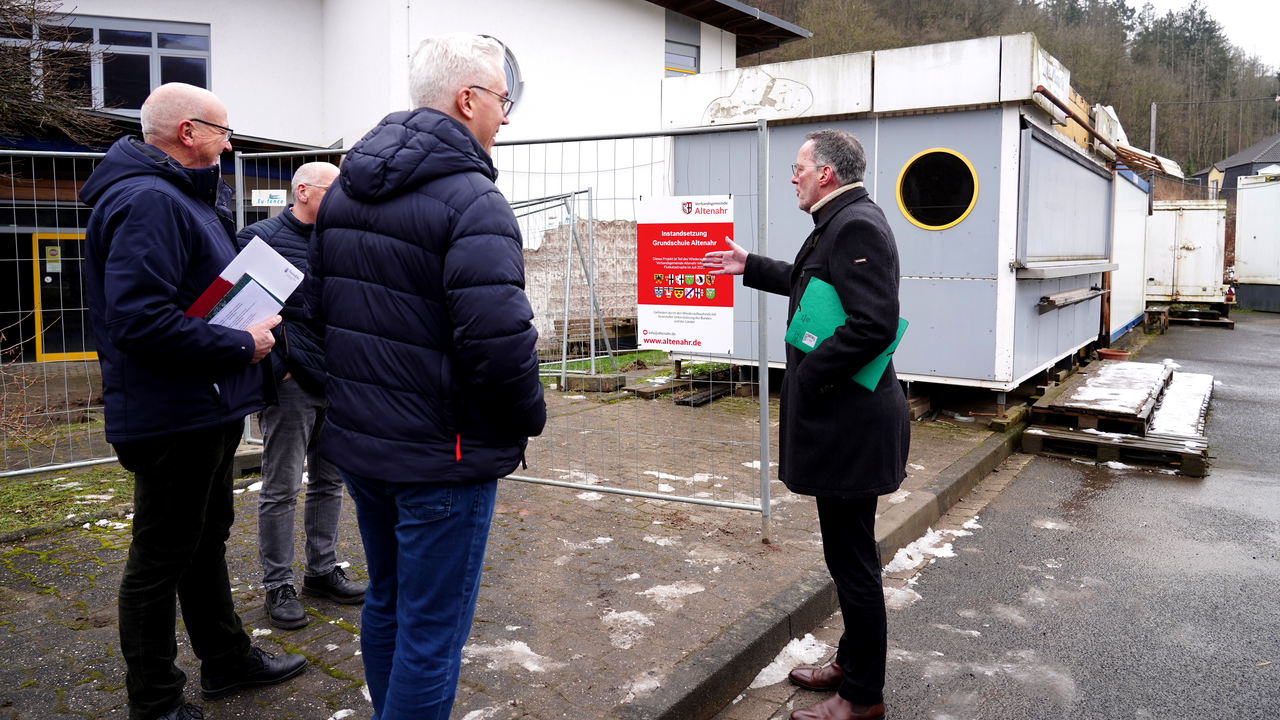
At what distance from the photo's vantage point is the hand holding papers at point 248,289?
2.71 m

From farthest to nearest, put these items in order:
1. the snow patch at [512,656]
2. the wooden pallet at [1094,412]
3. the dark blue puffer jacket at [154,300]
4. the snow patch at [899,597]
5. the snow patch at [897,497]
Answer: the wooden pallet at [1094,412] < the snow patch at [897,497] < the snow patch at [899,597] < the snow patch at [512,656] < the dark blue puffer jacket at [154,300]

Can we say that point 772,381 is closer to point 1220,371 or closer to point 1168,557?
point 1168,557

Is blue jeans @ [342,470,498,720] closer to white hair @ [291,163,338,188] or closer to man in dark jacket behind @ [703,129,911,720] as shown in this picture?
man in dark jacket behind @ [703,129,911,720]

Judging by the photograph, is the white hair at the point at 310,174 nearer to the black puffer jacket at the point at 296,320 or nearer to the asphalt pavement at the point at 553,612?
the black puffer jacket at the point at 296,320

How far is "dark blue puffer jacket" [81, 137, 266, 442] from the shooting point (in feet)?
8.29

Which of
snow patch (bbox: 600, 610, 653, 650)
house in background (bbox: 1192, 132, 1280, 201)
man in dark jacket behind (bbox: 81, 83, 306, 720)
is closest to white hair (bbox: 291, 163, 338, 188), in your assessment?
man in dark jacket behind (bbox: 81, 83, 306, 720)

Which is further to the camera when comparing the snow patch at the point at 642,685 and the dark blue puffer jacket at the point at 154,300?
the snow patch at the point at 642,685

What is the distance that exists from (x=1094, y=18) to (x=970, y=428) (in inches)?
1645

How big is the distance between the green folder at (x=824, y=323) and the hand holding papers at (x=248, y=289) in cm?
176

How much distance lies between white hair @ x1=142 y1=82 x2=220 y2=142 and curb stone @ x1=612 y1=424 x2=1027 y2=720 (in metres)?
2.42

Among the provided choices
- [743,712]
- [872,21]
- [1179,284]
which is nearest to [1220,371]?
[1179,284]

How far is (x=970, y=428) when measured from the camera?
26.7ft

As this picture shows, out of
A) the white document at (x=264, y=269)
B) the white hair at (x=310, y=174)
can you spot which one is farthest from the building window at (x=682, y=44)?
the white document at (x=264, y=269)

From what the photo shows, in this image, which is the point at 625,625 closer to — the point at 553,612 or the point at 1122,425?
the point at 553,612
